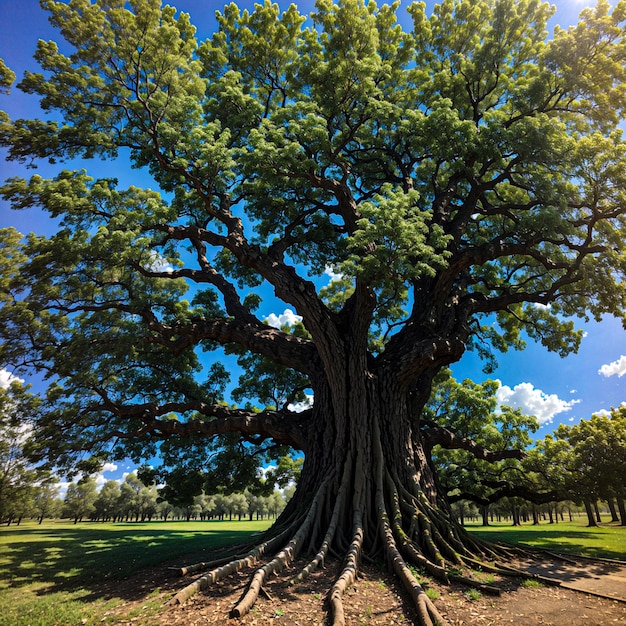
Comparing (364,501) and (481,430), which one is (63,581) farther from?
(481,430)

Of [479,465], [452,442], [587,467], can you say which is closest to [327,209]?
[452,442]

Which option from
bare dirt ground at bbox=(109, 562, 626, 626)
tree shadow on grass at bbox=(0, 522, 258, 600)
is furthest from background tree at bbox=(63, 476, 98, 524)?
bare dirt ground at bbox=(109, 562, 626, 626)

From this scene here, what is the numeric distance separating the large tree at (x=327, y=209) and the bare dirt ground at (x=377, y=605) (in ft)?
3.20

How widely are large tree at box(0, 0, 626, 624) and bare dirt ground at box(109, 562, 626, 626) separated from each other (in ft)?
3.20

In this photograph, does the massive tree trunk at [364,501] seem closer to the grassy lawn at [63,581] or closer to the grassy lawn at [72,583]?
the grassy lawn at [72,583]

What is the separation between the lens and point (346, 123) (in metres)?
12.5

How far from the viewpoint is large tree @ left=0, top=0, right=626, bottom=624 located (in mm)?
9531

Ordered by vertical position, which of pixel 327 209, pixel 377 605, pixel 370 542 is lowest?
pixel 377 605

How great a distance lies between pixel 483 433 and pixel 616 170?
14.7 meters

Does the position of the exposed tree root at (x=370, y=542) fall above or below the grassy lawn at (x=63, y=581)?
above

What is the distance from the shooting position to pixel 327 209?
1418 centimetres

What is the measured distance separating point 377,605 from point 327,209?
12063 mm

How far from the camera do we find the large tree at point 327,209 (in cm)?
953

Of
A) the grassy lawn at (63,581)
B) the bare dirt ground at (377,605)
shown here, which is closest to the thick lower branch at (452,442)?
the bare dirt ground at (377,605)
